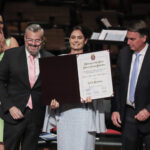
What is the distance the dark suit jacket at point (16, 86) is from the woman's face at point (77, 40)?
0.44m

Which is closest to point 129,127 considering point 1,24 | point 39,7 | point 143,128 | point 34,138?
point 143,128

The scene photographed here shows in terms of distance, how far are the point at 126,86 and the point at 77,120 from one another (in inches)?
21.7

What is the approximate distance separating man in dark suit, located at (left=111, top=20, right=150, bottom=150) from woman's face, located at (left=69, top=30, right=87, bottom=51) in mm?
384

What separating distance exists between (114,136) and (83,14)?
13.9 feet

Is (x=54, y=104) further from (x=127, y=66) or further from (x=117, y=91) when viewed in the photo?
(x=127, y=66)

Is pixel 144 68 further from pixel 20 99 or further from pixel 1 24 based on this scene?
pixel 1 24

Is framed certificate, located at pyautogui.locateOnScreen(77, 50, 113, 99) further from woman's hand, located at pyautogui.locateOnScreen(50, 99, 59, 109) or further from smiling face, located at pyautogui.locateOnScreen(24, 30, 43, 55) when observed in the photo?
smiling face, located at pyautogui.locateOnScreen(24, 30, 43, 55)

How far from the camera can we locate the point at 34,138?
11.8 ft

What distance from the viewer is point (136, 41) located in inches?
132

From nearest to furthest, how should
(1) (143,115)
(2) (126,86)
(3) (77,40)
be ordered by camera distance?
(1) (143,115) < (2) (126,86) < (3) (77,40)

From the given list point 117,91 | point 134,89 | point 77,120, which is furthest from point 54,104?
point 134,89

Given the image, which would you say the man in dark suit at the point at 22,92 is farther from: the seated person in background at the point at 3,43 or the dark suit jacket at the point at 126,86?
the dark suit jacket at the point at 126,86

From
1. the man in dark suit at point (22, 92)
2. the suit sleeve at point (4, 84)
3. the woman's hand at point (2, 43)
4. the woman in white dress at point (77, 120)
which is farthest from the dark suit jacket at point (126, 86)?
the woman's hand at point (2, 43)

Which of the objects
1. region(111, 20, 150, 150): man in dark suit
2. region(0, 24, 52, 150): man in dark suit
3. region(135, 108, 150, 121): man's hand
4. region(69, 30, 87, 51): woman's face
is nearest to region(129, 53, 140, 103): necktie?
region(111, 20, 150, 150): man in dark suit
